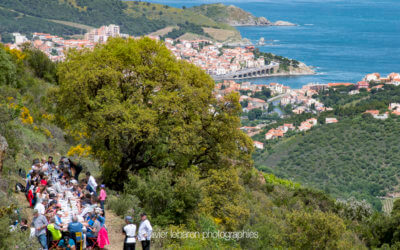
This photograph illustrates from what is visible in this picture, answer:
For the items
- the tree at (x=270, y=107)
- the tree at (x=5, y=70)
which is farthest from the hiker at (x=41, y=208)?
the tree at (x=270, y=107)

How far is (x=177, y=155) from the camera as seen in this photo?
42.7 ft

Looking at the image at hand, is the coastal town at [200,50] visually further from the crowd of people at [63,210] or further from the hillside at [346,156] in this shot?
the crowd of people at [63,210]

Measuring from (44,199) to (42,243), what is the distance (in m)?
1.28

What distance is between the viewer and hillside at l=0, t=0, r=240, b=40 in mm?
144625

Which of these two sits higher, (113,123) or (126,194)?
(113,123)

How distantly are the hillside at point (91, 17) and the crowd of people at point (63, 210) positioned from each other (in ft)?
423

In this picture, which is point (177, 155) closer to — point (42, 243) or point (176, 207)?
point (176, 207)

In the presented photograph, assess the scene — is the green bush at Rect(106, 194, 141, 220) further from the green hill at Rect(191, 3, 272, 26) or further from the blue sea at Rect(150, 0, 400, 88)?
the green hill at Rect(191, 3, 272, 26)

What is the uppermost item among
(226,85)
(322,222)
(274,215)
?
(322,222)

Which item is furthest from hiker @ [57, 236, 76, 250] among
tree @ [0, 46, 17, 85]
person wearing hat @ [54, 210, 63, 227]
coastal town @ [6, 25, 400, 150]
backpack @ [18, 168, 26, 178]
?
tree @ [0, 46, 17, 85]

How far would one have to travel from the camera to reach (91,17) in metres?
165

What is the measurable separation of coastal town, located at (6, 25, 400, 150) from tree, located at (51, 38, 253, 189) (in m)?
1.34

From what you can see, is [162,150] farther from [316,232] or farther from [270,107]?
[270,107]

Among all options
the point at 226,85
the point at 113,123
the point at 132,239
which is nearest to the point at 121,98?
→ the point at 113,123
